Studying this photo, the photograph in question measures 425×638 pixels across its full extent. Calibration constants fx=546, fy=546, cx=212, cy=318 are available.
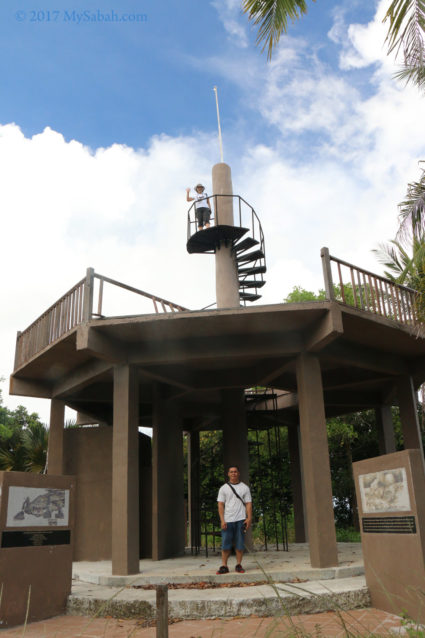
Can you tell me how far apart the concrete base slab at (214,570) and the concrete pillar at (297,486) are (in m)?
4.44

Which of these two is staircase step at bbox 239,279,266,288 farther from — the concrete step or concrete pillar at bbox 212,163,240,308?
the concrete step

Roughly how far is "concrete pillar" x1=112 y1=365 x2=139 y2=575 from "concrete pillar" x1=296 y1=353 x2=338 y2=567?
3145mm

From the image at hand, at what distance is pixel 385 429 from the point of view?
49.9ft

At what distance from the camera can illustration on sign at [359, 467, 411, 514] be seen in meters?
6.65

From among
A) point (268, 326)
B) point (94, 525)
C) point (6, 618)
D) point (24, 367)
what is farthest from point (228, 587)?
point (24, 367)

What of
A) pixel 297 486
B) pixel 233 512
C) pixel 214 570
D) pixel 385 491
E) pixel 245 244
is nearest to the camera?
pixel 385 491

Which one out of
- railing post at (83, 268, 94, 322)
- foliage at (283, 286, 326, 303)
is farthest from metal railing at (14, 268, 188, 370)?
foliage at (283, 286, 326, 303)

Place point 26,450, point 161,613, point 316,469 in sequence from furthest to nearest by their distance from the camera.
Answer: point 26,450, point 316,469, point 161,613

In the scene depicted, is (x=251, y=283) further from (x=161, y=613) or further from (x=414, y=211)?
(x=161, y=613)

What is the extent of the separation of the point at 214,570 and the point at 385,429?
7.55 meters

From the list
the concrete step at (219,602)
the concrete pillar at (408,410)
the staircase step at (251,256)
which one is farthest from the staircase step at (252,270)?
the concrete step at (219,602)

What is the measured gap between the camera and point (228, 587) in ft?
27.5

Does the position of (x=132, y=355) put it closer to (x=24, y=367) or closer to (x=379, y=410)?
(x=24, y=367)

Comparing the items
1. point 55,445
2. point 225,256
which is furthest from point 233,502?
point 225,256
